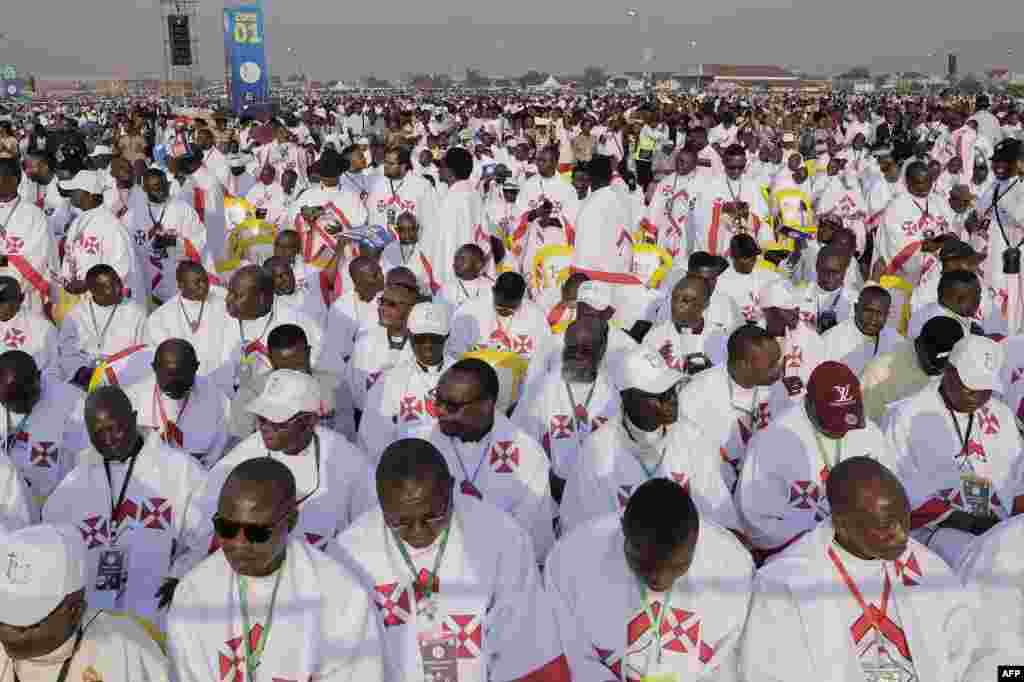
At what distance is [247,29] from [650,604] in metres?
27.5

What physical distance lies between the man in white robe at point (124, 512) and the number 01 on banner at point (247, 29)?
25.4m

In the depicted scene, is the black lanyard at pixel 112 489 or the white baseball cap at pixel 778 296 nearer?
the black lanyard at pixel 112 489

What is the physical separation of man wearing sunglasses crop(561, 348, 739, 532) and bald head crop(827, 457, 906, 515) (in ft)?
3.79

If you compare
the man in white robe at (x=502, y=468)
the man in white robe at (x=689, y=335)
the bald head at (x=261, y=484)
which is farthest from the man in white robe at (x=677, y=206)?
the bald head at (x=261, y=484)

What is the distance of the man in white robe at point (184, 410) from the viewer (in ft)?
18.3

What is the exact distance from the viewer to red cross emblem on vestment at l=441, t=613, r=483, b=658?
3.68 meters

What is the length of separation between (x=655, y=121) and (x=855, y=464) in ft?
64.7

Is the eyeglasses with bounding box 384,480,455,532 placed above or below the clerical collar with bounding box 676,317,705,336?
below

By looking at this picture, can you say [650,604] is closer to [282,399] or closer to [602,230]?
[282,399]

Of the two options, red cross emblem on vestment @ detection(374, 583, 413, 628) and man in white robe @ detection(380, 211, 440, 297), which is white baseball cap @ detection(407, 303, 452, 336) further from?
man in white robe @ detection(380, 211, 440, 297)

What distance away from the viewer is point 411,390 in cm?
581

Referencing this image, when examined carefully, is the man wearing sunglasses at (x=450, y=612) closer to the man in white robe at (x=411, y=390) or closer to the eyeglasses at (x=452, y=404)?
Answer: the eyeglasses at (x=452, y=404)

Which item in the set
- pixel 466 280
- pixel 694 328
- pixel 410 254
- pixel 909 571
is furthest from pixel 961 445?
pixel 410 254

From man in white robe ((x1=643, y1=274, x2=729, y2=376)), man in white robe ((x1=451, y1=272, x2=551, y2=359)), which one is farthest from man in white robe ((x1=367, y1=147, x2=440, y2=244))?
man in white robe ((x1=643, y1=274, x2=729, y2=376))
